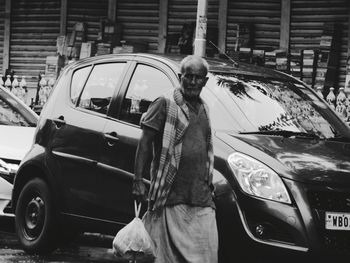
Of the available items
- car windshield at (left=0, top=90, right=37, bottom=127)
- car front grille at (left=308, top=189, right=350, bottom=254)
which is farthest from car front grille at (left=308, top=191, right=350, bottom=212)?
car windshield at (left=0, top=90, right=37, bottom=127)

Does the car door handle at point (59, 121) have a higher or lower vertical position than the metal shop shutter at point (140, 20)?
lower

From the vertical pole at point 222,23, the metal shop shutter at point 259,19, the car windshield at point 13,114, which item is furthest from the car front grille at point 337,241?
the vertical pole at point 222,23

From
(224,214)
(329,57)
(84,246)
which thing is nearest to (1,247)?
(84,246)

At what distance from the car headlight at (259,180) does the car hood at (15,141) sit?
4.00 meters

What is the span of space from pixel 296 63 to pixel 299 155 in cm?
1118

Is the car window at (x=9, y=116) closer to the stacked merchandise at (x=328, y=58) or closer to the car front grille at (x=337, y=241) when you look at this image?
the car front grille at (x=337, y=241)

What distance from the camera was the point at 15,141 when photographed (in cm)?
1030

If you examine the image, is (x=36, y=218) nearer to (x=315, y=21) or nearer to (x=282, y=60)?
(x=282, y=60)

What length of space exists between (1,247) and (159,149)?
380 cm

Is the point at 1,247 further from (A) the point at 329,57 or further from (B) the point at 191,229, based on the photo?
(A) the point at 329,57

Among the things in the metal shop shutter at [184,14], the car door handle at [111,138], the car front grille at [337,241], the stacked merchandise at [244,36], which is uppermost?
the metal shop shutter at [184,14]

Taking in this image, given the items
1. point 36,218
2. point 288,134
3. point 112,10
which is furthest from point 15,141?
point 112,10

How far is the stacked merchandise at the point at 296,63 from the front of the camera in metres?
17.7

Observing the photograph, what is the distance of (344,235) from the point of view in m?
6.53
